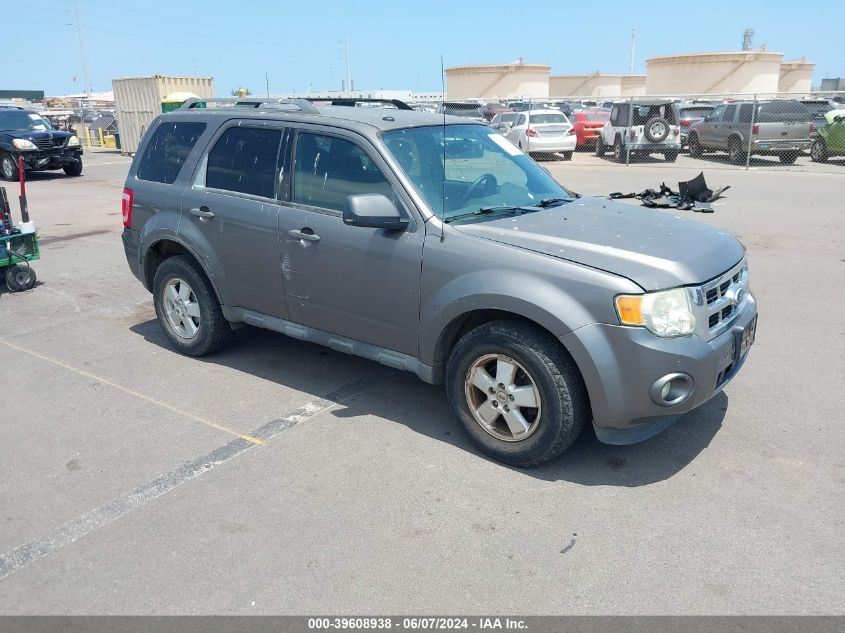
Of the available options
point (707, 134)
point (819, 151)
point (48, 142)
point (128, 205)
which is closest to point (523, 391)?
point (128, 205)

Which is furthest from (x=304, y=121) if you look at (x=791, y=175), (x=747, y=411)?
(x=791, y=175)

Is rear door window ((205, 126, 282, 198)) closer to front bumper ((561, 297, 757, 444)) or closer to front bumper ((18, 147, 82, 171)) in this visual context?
front bumper ((561, 297, 757, 444))

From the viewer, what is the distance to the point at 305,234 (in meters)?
4.52

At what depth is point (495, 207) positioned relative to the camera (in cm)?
439

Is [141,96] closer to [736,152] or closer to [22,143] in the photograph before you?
[22,143]

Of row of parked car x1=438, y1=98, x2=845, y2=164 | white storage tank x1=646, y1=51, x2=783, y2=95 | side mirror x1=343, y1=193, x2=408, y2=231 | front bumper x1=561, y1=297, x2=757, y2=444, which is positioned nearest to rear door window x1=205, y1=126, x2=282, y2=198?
side mirror x1=343, y1=193, x2=408, y2=231

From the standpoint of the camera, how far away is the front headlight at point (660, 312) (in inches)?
135

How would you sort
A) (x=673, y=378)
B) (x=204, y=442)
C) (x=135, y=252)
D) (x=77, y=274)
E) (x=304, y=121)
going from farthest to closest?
(x=77, y=274) → (x=135, y=252) → (x=304, y=121) → (x=204, y=442) → (x=673, y=378)

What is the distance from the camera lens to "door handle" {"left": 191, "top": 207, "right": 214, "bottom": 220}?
5.11 meters

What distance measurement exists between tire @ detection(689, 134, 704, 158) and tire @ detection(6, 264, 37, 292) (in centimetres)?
2041

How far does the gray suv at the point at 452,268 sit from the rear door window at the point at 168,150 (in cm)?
2

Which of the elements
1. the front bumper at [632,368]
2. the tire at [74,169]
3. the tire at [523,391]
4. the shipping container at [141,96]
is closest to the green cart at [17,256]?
the tire at [523,391]

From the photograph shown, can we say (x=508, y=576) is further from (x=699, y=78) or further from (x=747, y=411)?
(x=699, y=78)
